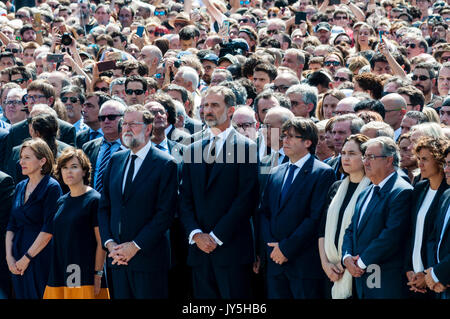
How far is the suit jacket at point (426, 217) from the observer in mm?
5801

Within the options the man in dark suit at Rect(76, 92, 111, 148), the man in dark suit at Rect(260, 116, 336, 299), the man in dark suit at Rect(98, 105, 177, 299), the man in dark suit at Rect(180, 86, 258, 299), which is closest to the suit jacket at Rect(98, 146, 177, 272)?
the man in dark suit at Rect(98, 105, 177, 299)

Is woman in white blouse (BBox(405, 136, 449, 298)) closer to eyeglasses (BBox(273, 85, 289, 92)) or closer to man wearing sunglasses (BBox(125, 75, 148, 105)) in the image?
eyeglasses (BBox(273, 85, 289, 92))

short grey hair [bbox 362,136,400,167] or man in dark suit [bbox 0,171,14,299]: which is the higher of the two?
short grey hair [bbox 362,136,400,167]

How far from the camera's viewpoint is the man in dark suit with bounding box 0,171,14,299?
7371 millimetres

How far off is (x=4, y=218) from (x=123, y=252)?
1.48m

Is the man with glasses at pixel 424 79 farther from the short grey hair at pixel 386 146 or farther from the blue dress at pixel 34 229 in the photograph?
the blue dress at pixel 34 229

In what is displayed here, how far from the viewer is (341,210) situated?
625 centimetres

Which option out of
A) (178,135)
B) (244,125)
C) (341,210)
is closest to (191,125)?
(178,135)

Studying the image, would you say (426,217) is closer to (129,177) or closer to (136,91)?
(129,177)

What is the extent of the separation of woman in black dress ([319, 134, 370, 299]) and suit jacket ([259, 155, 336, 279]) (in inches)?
5.3

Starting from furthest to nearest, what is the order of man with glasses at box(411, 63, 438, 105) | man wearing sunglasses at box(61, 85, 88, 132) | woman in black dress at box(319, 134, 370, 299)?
man with glasses at box(411, 63, 438, 105), man wearing sunglasses at box(61, 85, 88, 132), woman in black dress at box(319, 134, 370, 299)

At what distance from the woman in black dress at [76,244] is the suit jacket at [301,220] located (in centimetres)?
146

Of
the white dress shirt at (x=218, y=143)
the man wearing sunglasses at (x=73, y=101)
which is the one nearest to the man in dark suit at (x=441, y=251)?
the white dress shirt at (x=218, y=143)

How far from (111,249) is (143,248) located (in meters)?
0.26
